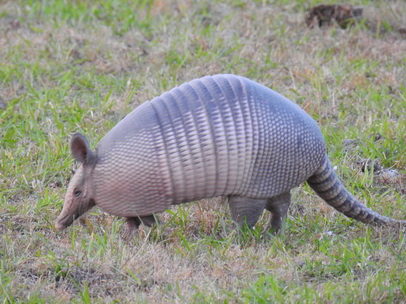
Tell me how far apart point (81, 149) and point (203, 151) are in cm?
89

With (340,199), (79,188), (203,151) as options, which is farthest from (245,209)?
(79,188)

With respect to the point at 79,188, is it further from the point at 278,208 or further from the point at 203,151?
the point at 278,208

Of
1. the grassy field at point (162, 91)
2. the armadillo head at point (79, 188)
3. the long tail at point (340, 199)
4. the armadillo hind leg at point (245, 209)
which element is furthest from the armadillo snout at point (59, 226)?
the long tail at point (340, 199)

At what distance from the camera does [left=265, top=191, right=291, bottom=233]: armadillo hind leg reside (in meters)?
5.67

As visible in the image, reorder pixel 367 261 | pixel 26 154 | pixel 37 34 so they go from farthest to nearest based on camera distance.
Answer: pixel 37 34, pixel 26 154, pixel 367 261

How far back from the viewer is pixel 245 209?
5.47 m

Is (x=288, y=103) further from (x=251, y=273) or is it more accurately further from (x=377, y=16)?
(x=377, y=16)

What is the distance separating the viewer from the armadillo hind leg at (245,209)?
544 cm

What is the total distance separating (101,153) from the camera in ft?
17.6

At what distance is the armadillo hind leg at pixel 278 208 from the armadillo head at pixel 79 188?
1.38m

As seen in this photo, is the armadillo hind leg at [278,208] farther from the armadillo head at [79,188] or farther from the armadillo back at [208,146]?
the armadillo head at [79,188]

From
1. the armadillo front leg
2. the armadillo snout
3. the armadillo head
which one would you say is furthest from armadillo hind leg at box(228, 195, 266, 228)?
the armadillo snout

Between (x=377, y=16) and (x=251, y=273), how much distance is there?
631 cm

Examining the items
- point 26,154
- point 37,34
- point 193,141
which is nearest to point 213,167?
point 193,141
